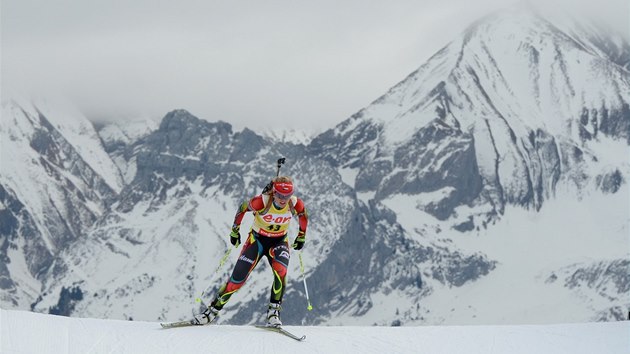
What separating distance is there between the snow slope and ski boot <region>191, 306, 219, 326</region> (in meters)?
0.77

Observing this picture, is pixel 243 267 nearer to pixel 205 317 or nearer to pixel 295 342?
pixel 205 317

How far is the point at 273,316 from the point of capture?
1346 inches

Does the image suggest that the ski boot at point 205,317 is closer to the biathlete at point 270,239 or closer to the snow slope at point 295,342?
the biathlete at point 270,239

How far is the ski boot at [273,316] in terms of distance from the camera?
33.8 meters

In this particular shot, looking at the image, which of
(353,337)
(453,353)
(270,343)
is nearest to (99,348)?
(270,343)

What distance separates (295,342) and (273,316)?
2607mm

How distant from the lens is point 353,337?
106 feet

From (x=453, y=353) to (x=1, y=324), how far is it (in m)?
11.8

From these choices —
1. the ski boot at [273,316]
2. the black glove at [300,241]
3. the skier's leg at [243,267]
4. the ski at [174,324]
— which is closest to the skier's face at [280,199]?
the black glove at [300,241]

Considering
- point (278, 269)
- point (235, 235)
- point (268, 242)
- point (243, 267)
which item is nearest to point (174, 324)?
point (243, 267)

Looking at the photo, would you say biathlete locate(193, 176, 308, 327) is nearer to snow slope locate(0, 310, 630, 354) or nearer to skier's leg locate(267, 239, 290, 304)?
skier's leg locate(267, 239, 290, 304)

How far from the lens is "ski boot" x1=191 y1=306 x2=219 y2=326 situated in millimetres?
33656

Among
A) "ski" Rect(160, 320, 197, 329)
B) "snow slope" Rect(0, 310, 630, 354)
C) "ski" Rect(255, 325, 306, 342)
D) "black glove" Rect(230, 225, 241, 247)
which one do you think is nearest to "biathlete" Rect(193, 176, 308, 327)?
"black glove" Rect(230, 225, 241, 247)

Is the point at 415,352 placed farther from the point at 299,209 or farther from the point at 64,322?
the point at 64,322
